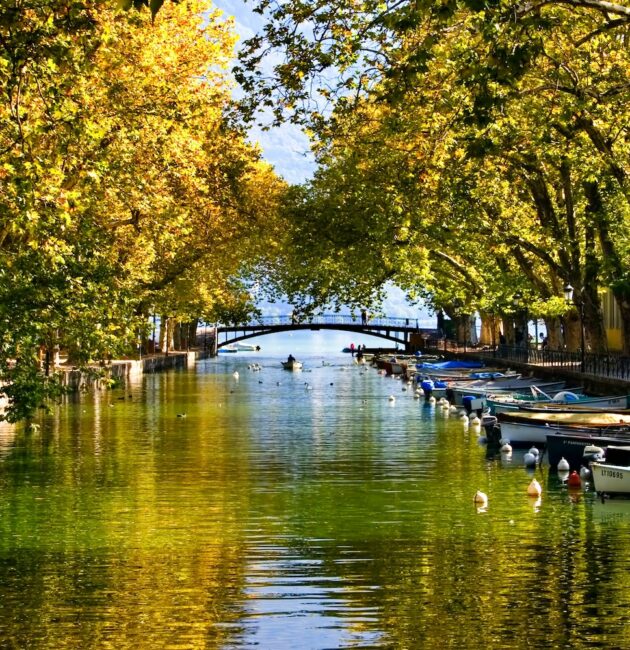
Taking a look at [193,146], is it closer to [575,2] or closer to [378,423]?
[378,423]

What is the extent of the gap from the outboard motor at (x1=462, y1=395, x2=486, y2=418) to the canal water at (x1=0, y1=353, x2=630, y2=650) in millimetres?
11257

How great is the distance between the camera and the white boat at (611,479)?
2486 centimetres

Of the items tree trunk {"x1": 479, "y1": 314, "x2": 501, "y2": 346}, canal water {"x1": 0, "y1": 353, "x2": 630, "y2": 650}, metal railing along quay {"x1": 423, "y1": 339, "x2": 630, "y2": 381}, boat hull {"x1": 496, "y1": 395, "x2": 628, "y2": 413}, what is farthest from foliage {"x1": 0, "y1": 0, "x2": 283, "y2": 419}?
tree trunk {"x1": 479, "y1": 314, "x2": 501, "y2": 346}

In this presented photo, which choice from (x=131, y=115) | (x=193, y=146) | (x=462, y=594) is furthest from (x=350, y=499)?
(x=193, y=146)

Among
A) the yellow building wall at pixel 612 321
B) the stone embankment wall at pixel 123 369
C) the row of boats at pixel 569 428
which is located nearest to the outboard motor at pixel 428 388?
the row of boats at pixel 569 428

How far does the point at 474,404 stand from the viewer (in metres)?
52.3

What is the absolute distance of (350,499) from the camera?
85.0 feet

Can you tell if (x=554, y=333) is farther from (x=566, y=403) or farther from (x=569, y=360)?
(x=566, y=403)

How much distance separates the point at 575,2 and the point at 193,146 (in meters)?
23.2

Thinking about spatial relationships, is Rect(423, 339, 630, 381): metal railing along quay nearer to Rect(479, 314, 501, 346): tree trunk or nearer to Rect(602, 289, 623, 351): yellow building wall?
Rect(479, 314, 501, 346): tree trunk

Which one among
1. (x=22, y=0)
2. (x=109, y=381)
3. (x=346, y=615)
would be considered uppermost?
(x=22, y=0)

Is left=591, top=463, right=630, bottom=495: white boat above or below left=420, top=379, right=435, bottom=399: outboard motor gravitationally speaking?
below

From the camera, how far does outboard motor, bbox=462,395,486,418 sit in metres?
51.1

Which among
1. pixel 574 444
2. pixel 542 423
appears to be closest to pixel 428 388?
pixel 542 423
